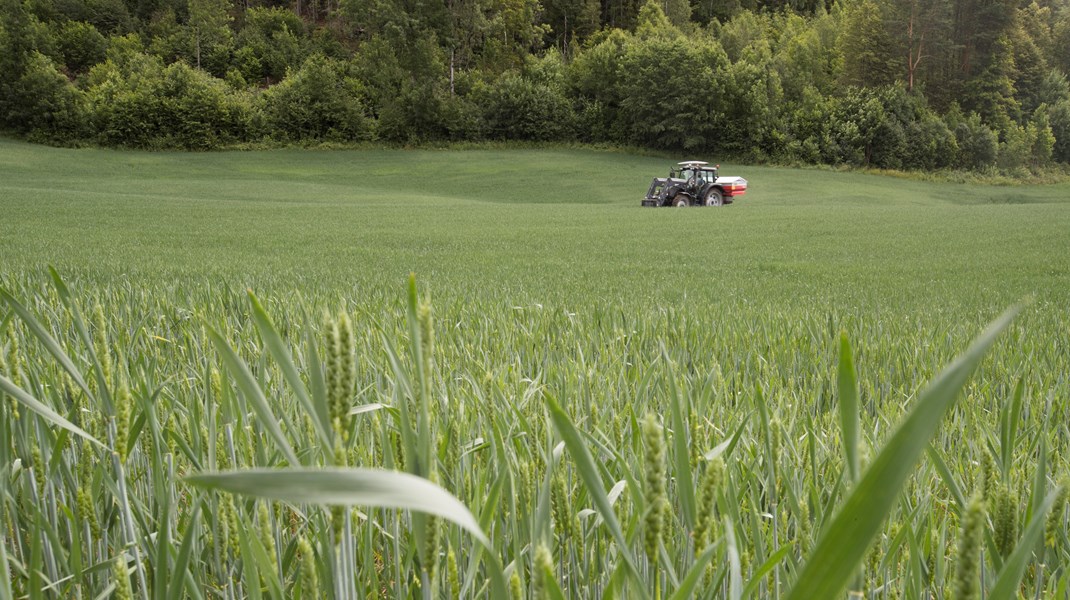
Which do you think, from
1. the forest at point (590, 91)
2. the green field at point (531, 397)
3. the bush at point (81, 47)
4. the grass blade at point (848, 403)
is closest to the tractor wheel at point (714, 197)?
the green field at point (531, 397)

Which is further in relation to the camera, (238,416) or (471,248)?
(471,248)

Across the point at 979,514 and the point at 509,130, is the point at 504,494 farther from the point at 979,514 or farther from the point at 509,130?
the point at 509,130

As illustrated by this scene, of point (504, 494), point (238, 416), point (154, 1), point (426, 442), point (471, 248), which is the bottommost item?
point (471, 248)

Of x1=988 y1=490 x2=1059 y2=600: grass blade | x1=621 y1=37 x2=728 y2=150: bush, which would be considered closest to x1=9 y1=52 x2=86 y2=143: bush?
x1=621 y1=37 x2=728 y2=150: bush

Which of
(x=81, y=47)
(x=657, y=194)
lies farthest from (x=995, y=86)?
(x=81, y=47)

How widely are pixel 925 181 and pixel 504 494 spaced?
42.7 m

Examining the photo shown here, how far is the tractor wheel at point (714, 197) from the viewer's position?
2483 cm

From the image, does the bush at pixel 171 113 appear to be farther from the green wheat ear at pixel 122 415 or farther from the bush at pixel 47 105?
the green wheat ear at pixel 122 415

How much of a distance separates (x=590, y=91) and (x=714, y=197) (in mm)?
Result: 25306

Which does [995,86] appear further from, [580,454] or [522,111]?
[580,454]

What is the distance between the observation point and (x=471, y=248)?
489 inches

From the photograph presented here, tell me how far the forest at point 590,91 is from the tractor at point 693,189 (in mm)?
18241

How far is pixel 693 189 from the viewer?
24516mm

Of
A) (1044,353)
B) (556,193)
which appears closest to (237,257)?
(1044,353)
